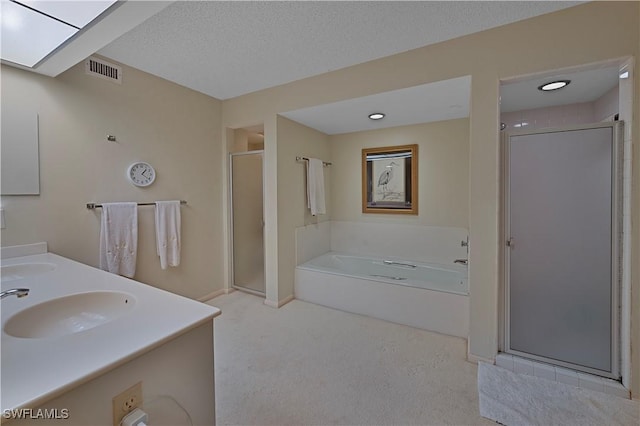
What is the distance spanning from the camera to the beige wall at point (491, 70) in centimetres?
169

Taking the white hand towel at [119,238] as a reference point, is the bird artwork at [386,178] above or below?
above

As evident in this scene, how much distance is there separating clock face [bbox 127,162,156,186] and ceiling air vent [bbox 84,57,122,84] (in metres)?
0.75

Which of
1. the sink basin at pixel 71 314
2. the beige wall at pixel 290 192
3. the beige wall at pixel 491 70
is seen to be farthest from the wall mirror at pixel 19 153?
the beige wall at pixel 491 70

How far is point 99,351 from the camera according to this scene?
0.77 meters

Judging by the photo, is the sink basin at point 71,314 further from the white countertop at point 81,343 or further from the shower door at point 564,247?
the shower door at point 564,247

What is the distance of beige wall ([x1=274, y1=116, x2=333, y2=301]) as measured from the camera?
3.14 m

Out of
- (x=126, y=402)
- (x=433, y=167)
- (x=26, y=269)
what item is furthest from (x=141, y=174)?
(x=433, y=167)

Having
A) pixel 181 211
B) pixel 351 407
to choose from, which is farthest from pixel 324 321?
pixel 181 211

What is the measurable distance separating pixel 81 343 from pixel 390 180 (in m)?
3.55

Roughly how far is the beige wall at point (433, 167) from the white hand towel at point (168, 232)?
2397 mm

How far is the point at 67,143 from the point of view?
214 cm

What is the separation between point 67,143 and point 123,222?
2.42ft

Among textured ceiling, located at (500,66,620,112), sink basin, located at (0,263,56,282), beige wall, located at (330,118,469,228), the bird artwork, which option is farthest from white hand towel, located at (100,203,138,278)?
textured ceiling, located at (500,66,620,112)

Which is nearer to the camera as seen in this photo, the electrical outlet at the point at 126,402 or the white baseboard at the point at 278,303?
the electrical outlet at the point at 126,402
